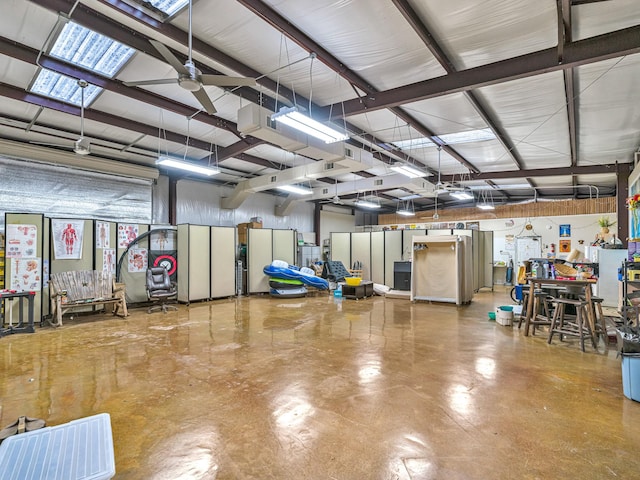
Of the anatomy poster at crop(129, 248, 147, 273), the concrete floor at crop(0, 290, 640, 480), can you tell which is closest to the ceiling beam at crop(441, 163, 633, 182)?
the concrete floor at crop(0, 290, 640, 480)

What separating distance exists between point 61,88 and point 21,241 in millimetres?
2853

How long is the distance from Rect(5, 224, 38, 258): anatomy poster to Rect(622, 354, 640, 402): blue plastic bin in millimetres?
8541

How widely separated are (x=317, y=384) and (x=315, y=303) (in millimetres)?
5080

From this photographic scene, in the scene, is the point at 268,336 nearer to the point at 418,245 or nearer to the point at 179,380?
the point at 179,380

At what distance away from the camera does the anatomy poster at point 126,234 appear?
7484 millimetres

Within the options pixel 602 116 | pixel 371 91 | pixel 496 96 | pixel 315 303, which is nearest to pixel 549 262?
pixel 602 116

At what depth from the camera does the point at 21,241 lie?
5863 millimetres

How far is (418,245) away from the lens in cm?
815

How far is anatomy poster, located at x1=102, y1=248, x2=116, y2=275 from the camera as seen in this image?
7.19 meters

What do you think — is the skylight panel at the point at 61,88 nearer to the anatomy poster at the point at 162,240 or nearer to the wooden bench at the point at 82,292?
the wooden bench at the point at 82,292

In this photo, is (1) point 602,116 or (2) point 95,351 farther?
(1) point 602,116

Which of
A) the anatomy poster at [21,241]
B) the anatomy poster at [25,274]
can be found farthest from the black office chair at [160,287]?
the anatomy poster at [21,241]

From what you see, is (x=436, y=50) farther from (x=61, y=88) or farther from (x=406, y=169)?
(x=61, y=88)

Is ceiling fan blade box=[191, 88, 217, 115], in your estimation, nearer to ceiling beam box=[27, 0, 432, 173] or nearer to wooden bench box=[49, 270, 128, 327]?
ceiling beam box=[27, 0, 432, 173]
